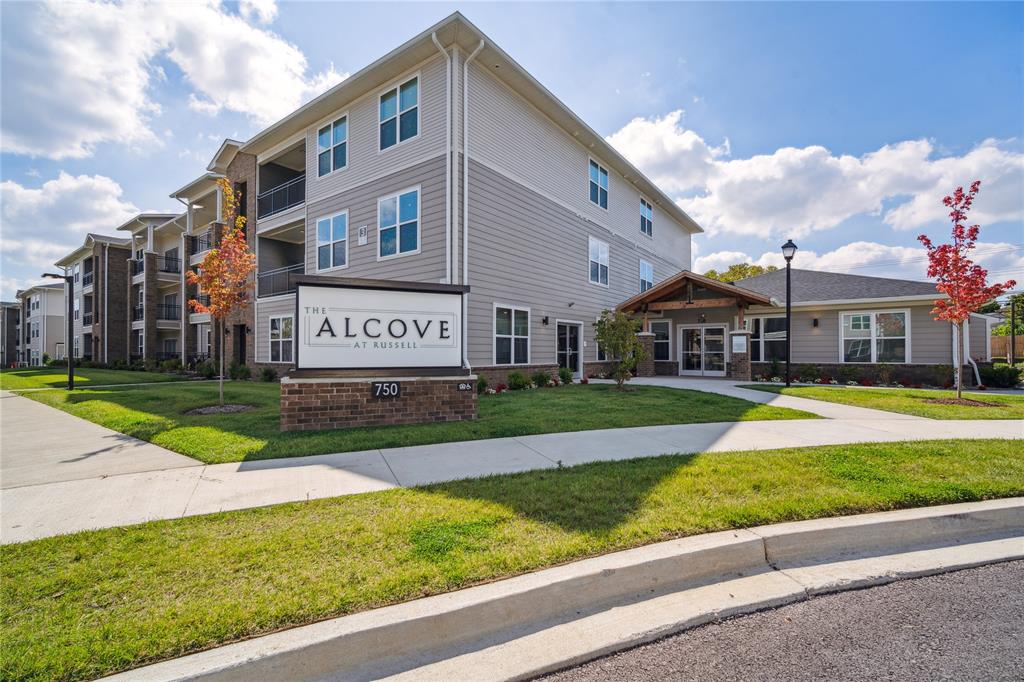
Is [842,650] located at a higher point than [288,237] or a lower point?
lower

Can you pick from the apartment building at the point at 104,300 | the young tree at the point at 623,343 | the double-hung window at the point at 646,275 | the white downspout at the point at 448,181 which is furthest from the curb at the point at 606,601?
the apartment building at the point at 104,300

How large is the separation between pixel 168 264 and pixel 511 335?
27.2 meters

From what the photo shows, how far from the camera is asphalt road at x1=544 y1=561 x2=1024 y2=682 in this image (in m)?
2.14

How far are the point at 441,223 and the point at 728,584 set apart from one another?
34.0ft

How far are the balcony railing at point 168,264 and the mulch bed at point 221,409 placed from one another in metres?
24.6

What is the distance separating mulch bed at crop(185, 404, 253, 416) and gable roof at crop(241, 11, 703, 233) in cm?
938

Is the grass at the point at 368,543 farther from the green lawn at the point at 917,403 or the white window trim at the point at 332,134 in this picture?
the white window trim at the point at 332,134

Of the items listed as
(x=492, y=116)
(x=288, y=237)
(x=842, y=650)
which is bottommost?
(x=842, y=650)

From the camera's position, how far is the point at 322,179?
14883 mm

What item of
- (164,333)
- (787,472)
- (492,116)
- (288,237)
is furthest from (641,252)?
(164,333)

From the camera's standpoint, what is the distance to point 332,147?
Result: 14.7m

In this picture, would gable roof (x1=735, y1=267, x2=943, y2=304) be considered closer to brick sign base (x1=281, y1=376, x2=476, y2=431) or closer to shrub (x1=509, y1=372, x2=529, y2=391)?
shrub (x1=509, y1=372, x2=529, y2=391)

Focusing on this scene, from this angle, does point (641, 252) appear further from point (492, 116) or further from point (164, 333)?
point (164, 333)

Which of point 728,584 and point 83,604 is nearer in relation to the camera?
point 83,604
